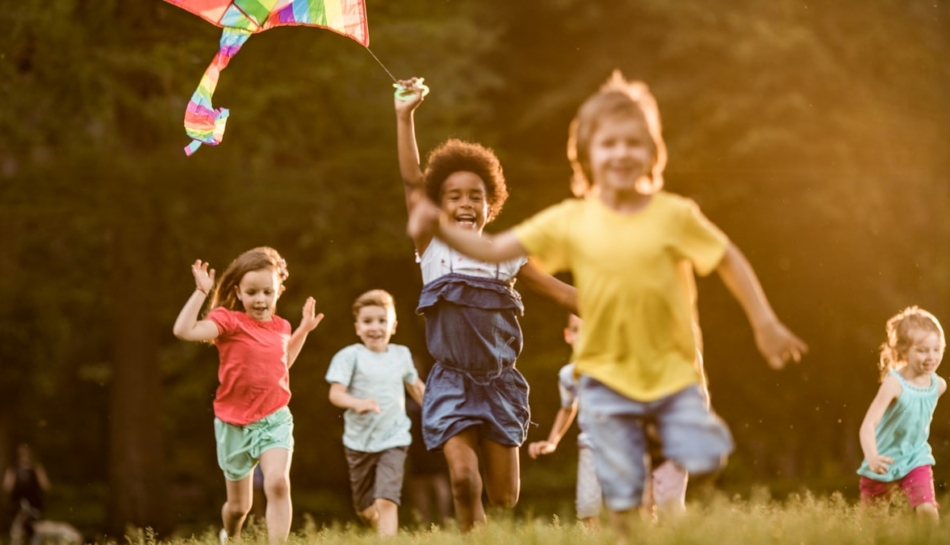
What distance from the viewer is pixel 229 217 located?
698 inches

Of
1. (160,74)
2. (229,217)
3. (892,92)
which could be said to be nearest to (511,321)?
(160,74)

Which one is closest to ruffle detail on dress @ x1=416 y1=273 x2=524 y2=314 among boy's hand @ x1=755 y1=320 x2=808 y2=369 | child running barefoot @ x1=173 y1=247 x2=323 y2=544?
child running barefoot @ x1=173 y1=247 x2=323 y2=544

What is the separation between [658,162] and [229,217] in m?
12.9

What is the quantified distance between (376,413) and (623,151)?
486 centimetres

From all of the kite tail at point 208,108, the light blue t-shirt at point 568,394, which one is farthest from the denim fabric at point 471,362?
the light blue t-shirt at point 568,394

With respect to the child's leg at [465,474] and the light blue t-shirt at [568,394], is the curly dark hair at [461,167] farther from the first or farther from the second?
the light blue t-shirt at [568,394]

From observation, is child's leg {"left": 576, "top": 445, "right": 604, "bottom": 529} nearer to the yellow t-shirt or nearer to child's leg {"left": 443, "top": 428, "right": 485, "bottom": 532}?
child's leg {"left": 443, "top": 428, "right": 485, "bottom": 532}

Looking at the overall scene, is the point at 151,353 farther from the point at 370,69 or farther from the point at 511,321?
the point at 511,321

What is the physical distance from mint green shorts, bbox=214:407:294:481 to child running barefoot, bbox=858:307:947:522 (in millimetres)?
3341

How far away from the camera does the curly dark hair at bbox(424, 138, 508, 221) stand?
7.61 metres

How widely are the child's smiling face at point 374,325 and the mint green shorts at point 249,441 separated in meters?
2.08

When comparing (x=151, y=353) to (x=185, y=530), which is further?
(x=185, y=530)

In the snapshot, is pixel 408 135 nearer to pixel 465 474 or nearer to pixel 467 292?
pixel 467 292

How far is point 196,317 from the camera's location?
759 centimetres
